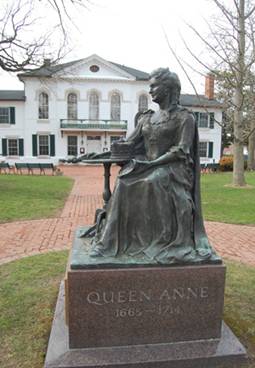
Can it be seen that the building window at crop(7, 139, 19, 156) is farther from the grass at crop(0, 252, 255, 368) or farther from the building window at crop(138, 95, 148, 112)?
the grass at crop(0, 252, 255, 368)

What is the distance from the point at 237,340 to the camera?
3270 mm

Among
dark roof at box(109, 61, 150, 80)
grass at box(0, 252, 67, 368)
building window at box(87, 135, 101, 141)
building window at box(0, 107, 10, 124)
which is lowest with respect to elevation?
grass at box(0, 252, 67, 368)

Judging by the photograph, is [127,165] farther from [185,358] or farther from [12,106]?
[12,106]

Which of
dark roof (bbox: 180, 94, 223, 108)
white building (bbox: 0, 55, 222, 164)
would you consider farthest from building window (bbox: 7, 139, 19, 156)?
dark roof (bbox: 180, 94, 223, 108)

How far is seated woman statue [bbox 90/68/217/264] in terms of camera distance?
3.17 meters

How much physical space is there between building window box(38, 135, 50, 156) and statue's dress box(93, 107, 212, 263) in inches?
1207

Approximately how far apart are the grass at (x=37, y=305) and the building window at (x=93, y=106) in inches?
1127

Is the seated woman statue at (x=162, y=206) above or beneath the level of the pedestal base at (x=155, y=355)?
above

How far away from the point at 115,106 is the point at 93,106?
6.54 feet

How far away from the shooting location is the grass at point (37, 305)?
3.26 metres

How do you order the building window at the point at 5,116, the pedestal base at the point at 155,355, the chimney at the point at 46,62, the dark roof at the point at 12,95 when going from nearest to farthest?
the pedestal base at the point at 155,355, the chimney at the point at 46,62, the dark roof at the point at 12,95, the building window at the point at 5,116

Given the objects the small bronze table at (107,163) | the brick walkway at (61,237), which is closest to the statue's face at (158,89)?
the small bronze table at (107,163)

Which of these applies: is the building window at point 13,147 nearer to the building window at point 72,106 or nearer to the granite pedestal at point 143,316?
the building window at point 72,106

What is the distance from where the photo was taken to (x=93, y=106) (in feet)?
111
